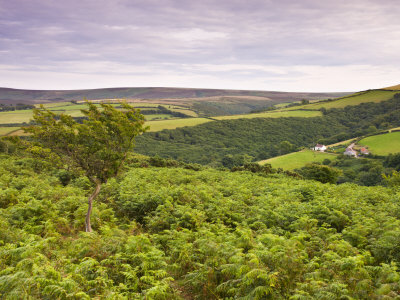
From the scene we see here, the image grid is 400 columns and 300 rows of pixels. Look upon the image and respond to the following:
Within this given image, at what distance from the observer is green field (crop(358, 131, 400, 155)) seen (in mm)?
87331

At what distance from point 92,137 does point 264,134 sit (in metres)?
147

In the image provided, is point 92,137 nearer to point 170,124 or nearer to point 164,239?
point 164,239

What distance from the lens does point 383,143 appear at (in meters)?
93.8

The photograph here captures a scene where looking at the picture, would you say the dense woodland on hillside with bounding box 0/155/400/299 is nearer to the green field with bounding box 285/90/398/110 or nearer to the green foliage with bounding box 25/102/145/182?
the green foliage with bounding box 25/102/145/182

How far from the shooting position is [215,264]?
7871 mm

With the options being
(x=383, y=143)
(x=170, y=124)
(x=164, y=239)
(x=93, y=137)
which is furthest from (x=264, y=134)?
(x=164, y=239)

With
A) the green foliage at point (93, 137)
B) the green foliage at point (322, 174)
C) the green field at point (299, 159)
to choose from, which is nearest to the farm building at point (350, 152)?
the green field at point (299, 159)

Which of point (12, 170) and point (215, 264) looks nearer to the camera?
point (215, 264)

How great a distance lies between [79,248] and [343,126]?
7028 inches

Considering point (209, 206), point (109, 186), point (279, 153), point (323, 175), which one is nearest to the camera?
point (209, 206)

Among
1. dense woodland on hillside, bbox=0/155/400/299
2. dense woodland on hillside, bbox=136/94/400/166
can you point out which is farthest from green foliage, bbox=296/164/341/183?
dense woodland on hillside, bbox=136/94/400/166

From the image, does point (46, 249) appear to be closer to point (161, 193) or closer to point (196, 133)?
point (161, 193)

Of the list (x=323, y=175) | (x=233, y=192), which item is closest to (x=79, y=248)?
(x=233, y=192)

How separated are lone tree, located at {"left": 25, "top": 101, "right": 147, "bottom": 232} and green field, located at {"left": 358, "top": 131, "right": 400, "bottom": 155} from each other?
328 ft
